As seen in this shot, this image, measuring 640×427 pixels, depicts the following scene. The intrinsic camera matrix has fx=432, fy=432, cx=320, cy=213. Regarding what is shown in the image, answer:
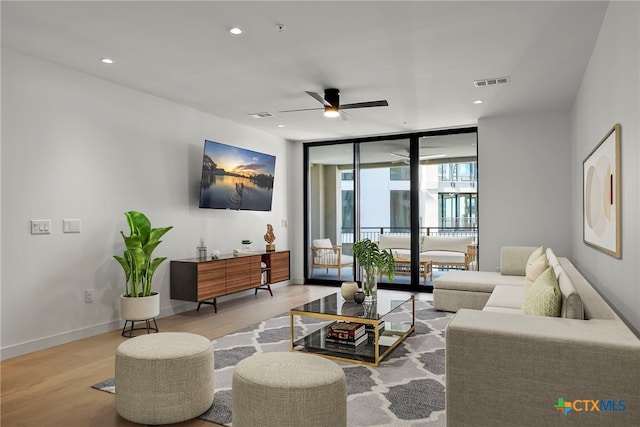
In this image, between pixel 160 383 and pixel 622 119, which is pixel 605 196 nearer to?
pixel 622 119

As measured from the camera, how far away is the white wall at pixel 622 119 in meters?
2.18

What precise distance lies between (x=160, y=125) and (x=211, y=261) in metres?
1.70

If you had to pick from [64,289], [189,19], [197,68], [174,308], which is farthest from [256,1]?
[174,308]

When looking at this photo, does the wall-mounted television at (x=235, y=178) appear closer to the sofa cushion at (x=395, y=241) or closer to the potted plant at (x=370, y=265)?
the sofa cushion at (x=395, y=241)

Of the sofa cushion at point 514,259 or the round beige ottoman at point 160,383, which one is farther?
the sofa cushion at point 514,259

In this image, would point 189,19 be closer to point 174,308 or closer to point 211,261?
point 211,261

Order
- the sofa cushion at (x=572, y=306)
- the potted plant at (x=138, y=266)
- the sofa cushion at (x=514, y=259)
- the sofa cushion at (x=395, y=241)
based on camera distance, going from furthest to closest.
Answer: the sofa cushion at (x=395, y=241) < the sofa cushion at (x=514, y=259) < the potted plant at (x=138, y=266) < the sofa cushion at (x=572, y=306)

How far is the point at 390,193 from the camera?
7242 millimetres

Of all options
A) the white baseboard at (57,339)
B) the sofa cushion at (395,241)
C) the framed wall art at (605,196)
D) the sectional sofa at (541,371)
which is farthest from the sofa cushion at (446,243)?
the sectional sofa at (541,371)

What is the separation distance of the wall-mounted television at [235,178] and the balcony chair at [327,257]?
4.55ft

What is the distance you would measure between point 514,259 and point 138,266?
14.4ft

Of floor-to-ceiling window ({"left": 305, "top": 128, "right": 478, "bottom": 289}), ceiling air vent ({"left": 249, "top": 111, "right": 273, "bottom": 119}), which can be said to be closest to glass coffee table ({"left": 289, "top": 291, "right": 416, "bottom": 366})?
ceiling air vent ({"left": 249, "top": 111, "right": 273, "bottom": 119})

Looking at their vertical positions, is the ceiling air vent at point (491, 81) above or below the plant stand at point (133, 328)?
above

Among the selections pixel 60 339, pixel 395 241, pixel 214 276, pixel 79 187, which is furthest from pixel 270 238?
pixel 60 339
